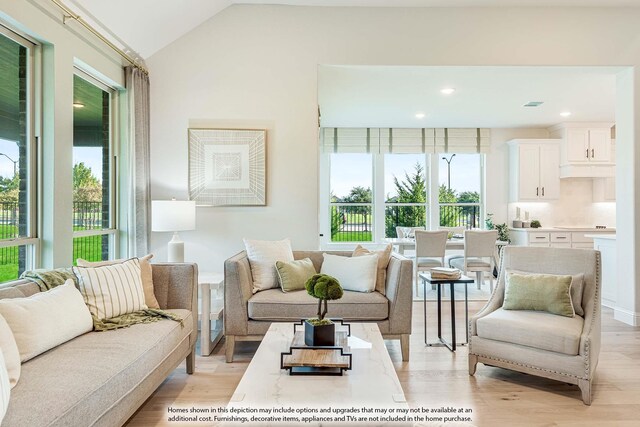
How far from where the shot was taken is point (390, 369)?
1871mm

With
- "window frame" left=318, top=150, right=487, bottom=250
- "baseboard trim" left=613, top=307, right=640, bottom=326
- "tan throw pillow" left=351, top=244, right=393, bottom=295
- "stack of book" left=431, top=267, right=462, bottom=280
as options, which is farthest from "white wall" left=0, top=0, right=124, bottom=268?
"baseboard trim" left=613, top=307, right=640, bottom=326

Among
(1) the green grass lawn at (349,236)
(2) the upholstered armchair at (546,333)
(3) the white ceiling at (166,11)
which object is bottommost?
(2) the upholstered armchair at (546,333)

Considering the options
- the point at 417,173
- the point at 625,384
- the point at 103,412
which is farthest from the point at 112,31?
the point at 417,173

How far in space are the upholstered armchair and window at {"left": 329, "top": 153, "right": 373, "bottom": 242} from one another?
4.41 meters

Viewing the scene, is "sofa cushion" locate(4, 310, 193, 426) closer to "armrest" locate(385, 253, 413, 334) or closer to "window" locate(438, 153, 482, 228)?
"armrest" locate(385, 253, 413, 334)

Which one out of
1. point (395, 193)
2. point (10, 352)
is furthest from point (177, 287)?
point (395, 193)

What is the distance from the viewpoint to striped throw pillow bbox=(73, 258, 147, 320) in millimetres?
2355

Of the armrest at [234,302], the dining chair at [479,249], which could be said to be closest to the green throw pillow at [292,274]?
the armrest at [234,302]

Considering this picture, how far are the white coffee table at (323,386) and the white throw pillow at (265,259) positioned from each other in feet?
4.10

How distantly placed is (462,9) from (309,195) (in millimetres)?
2395

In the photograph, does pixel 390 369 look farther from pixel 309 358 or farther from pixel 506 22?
pixel 506 22

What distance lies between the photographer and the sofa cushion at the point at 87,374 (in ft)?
4.59

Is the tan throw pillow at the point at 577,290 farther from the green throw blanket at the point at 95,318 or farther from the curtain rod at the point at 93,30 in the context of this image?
the curtain rod at the point at 93,30

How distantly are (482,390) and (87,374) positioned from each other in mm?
2217
